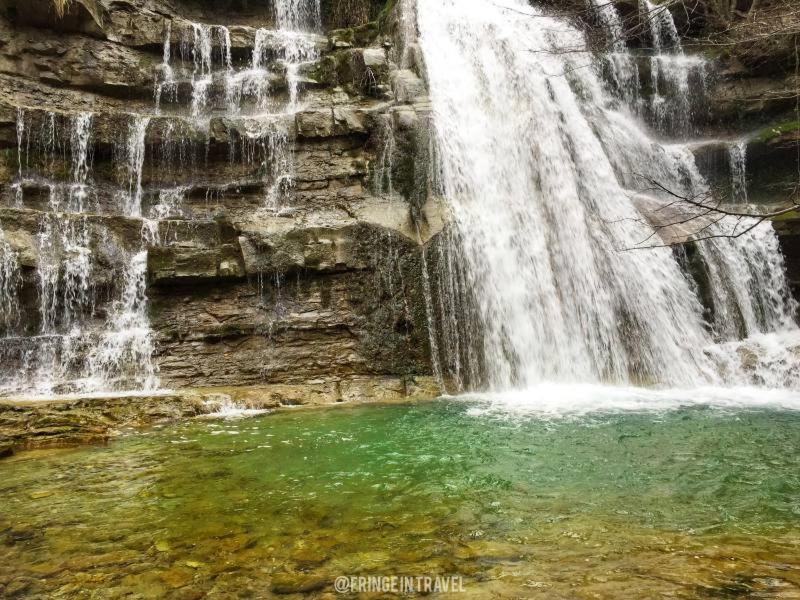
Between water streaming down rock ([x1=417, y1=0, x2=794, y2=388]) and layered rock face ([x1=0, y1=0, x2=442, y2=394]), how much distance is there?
0.95 m

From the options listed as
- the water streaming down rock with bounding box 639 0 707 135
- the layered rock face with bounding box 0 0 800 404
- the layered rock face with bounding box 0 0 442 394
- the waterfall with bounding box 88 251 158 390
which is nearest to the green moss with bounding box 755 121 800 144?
the layered rock face with bounding box 0 0 800 404

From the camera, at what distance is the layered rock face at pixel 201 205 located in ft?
33.9

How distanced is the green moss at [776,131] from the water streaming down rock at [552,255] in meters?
3.96

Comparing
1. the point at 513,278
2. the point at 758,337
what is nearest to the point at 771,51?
the point at 758,337

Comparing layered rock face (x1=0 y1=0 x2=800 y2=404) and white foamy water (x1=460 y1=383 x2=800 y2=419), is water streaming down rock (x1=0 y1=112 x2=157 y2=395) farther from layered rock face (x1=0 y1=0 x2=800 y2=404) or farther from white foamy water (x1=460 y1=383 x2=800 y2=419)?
white foamy water (x1=460 y1=383 x2=800 y2=419)

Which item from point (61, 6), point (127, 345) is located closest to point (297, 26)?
point (61, 6)

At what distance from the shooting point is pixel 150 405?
8.08 meters

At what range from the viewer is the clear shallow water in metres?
2.87

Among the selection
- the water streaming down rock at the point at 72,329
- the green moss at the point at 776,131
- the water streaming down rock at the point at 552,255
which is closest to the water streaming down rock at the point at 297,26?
the water streaming down rock at the point at 552,255

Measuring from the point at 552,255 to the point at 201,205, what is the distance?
8.75 metres

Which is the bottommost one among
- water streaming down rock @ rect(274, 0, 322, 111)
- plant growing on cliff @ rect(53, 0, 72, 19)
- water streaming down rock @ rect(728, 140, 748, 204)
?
water streaming down rock @ rect(728, 140, 748, 204)

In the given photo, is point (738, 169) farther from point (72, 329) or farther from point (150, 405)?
point (72, 329)

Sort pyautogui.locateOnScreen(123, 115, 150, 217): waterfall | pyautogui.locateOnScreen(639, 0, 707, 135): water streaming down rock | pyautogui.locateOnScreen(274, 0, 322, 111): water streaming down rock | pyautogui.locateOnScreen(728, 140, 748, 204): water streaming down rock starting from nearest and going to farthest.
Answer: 1. pyautogui.locateOnScreen(123, 115, 150, 217): waterfall
2. pyautogui.locateOnScreen(728, 140, 748, 204): water streaming down rock
3. pyautogui.locateOnScreen(274, 0, 322, 111): water streaming down rock
4. pyautogui.locateOnScreen(639, 0, 707, 135): water streaming down rock

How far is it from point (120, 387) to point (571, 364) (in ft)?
28.3
